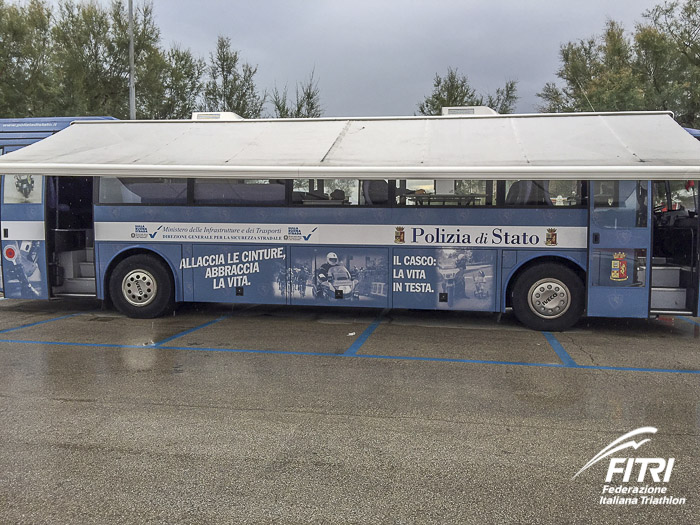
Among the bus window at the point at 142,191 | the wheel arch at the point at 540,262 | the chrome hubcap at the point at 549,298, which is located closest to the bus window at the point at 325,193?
the bus window at the point at 142,191

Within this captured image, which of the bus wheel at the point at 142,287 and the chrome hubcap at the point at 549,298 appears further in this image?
the bus wheel at the point at 142,287

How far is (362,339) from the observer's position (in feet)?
26.2

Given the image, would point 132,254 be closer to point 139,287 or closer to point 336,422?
point 139,287

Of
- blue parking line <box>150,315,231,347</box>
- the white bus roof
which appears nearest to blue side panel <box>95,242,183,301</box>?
blue parking line <box>150,315,231,347</box>

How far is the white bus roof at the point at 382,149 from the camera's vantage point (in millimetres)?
7605

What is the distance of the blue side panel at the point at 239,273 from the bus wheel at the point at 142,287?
0.44m

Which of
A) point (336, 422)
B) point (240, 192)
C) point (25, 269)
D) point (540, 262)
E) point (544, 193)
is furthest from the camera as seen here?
point (25, 269)

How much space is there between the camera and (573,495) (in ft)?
11.6

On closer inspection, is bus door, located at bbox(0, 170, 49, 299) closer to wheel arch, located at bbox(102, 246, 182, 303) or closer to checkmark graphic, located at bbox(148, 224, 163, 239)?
wheel arch, located at bbox(102, 246, 182, 303)

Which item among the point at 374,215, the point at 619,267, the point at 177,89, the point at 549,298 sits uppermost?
the point at 177,89

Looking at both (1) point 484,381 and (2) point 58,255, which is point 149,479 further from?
(2) point 58,255

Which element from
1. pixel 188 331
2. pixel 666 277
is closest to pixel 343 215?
pixel 188 331

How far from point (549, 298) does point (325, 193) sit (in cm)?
366

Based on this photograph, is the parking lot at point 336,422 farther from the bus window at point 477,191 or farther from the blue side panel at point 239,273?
the bus window at point 477,191
